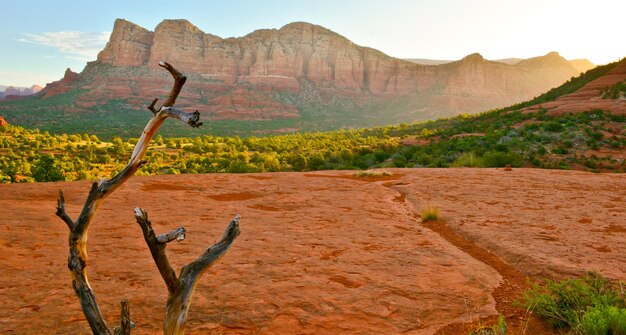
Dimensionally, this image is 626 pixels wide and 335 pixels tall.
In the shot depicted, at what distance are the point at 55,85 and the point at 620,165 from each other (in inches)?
5666

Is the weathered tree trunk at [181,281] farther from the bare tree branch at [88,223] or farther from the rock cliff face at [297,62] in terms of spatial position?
the rock cliff face at [297,62]

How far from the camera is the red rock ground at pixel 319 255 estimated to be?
3600mm

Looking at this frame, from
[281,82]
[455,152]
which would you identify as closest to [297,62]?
[281,82]

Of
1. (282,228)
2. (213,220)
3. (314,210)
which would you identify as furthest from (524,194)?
(213,220)

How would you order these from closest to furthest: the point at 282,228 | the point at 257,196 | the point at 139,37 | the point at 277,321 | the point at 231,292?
1. the point at 277,321
2. the point at 231,292
3. the point at 282,228
4. the point at 257,196
5. the point at 139,37

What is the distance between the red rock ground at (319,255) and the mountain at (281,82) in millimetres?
83109

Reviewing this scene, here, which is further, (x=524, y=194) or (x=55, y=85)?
(x=55, y=85)

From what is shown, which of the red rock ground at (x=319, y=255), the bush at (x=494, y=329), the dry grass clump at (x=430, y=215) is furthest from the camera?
the dry grass clump at (x=430, y=215)

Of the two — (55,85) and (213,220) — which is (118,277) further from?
(55,85)

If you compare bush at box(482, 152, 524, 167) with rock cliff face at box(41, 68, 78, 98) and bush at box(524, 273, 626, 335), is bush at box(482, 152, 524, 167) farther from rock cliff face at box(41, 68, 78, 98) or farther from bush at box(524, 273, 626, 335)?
rock cliff face at box(41, 68, 78, 98)

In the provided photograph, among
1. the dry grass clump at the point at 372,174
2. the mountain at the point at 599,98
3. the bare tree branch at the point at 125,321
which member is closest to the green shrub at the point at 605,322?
the bare tree branch at the point at 125,321

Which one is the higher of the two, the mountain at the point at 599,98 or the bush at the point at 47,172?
the mountain at the point at 599,98

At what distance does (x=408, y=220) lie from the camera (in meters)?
7.47

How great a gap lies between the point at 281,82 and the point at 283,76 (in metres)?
3.97
